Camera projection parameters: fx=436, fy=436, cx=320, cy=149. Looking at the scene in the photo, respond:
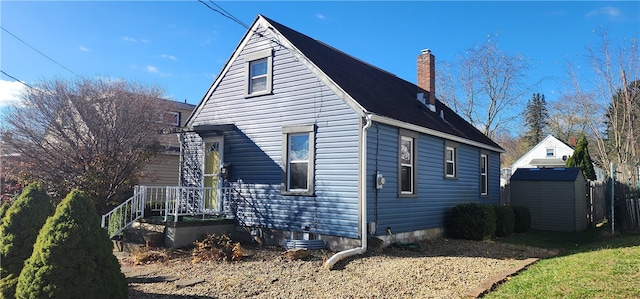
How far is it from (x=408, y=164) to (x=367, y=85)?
2631mm

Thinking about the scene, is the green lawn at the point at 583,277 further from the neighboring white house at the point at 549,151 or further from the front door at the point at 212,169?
the neighboring white house at the point at 549,151

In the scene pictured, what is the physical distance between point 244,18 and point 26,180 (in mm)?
7643

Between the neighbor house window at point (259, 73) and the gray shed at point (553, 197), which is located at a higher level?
the neighbor house window at point (259, 73)

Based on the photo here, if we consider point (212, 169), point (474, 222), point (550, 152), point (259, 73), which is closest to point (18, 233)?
point (212, 169)

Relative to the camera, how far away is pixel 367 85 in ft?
41.2

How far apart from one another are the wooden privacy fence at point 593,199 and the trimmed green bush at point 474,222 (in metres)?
5.36

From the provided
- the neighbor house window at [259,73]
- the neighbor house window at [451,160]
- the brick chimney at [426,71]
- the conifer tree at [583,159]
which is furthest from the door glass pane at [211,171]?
the conifer tree at [583,159]

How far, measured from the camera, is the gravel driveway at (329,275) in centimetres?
662

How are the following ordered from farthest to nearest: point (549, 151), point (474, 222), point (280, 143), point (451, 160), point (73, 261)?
point (549, 151), point (451, 160), point (474, 222), point (280, 143), point (73, 261)

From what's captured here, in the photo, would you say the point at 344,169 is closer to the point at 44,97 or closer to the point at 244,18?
the point at 244,18

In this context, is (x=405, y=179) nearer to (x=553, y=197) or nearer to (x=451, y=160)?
(x=451, y=160)

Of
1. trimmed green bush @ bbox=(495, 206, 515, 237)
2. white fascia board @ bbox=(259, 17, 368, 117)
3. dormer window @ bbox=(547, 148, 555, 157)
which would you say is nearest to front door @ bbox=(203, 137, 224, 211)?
white fascia board @ bbox=(259, 17, 368, 117)

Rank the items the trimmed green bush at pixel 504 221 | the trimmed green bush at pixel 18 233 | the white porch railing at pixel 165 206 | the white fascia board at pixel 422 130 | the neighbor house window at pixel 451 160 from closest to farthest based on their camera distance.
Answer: the trimmed green bush at pixel 18 233 → the white fascia board at pixel 422 130 → the white porch railing at pixel 165 206 → the neighbor house window at pixel 451 160 → the trimmed green bush at pixel 504 221

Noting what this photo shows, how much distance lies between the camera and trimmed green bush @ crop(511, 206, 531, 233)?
15.0 metres
